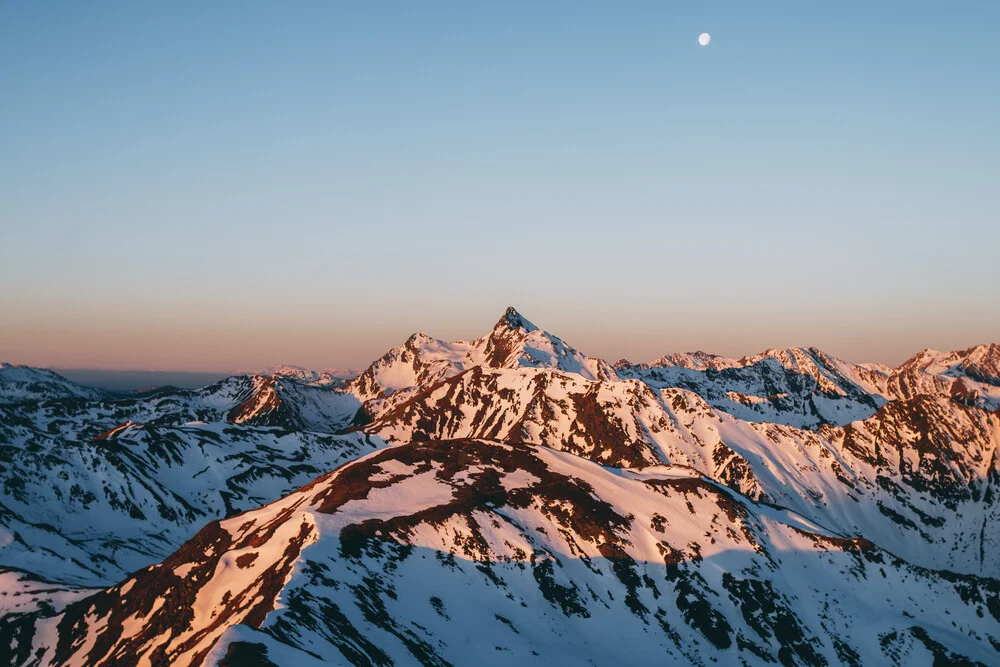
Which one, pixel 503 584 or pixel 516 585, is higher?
pixel 503 584

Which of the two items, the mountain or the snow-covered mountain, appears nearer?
the mountain

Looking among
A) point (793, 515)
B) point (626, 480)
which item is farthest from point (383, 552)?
point (793, 515)

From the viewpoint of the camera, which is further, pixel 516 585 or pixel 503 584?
pixel 516 585

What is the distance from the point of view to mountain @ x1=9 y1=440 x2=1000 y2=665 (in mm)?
97812

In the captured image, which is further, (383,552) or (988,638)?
(988,638)

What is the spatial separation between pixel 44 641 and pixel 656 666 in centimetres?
9501

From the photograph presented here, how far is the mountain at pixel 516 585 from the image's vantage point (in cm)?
9781

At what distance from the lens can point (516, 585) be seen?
400 ft

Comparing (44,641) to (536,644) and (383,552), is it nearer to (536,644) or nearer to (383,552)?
(383,552)

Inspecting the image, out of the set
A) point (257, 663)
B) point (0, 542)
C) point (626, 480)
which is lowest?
point (0, 542)

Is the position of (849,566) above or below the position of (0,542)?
above

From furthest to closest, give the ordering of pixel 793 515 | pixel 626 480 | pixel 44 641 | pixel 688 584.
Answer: pixel 793 515, pixel 626 480, pixel 688 584, pixel 44 641

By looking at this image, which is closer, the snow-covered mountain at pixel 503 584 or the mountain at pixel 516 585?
the mountain at pixel 516 585

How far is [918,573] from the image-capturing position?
16038 centimetres
